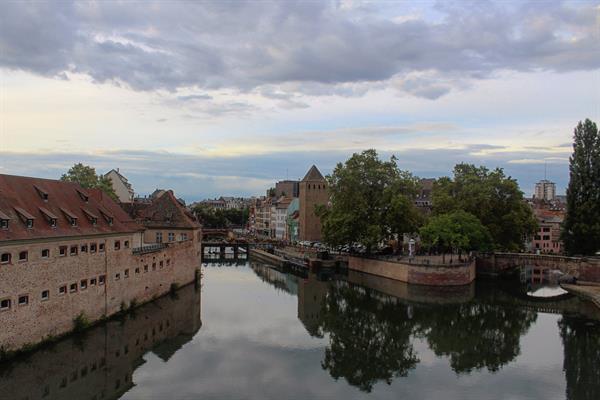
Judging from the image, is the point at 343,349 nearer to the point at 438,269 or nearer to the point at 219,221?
the point at 438,269

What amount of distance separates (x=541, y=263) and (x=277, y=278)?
89.1 ft

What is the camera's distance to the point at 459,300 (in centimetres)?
4547

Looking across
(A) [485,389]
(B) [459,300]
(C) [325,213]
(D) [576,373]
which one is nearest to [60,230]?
(A) [485,389]

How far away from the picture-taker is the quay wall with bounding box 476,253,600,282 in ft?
166

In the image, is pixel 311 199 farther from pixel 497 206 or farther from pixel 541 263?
pixel 541 263

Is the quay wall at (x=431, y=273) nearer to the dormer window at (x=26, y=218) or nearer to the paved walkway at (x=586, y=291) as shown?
the paved walkway at (x=586, y=291)

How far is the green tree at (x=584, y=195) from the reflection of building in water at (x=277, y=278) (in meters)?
26.4

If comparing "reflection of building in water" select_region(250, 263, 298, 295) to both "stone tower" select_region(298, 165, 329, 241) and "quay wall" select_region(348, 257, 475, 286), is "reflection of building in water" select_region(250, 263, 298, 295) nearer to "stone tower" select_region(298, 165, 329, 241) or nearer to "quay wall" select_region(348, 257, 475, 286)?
"quay wall" select_region(348, 257, 475, 286)

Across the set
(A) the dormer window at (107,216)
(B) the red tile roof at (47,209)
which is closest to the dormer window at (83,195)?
(B) the red tile roof at (47,209)

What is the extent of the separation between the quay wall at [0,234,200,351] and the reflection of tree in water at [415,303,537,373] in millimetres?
18229

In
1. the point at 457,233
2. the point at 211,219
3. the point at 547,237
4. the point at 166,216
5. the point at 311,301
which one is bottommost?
the point at 311,301

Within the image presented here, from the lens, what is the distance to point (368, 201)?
62.4m

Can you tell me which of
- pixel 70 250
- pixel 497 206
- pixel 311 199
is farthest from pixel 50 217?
pixel 311 199

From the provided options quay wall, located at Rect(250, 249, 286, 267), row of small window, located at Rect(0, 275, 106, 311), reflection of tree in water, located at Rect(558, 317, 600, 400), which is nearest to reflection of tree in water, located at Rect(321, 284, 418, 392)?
reflection of tree in water, located at Rect(558, 317, 600, 400)
